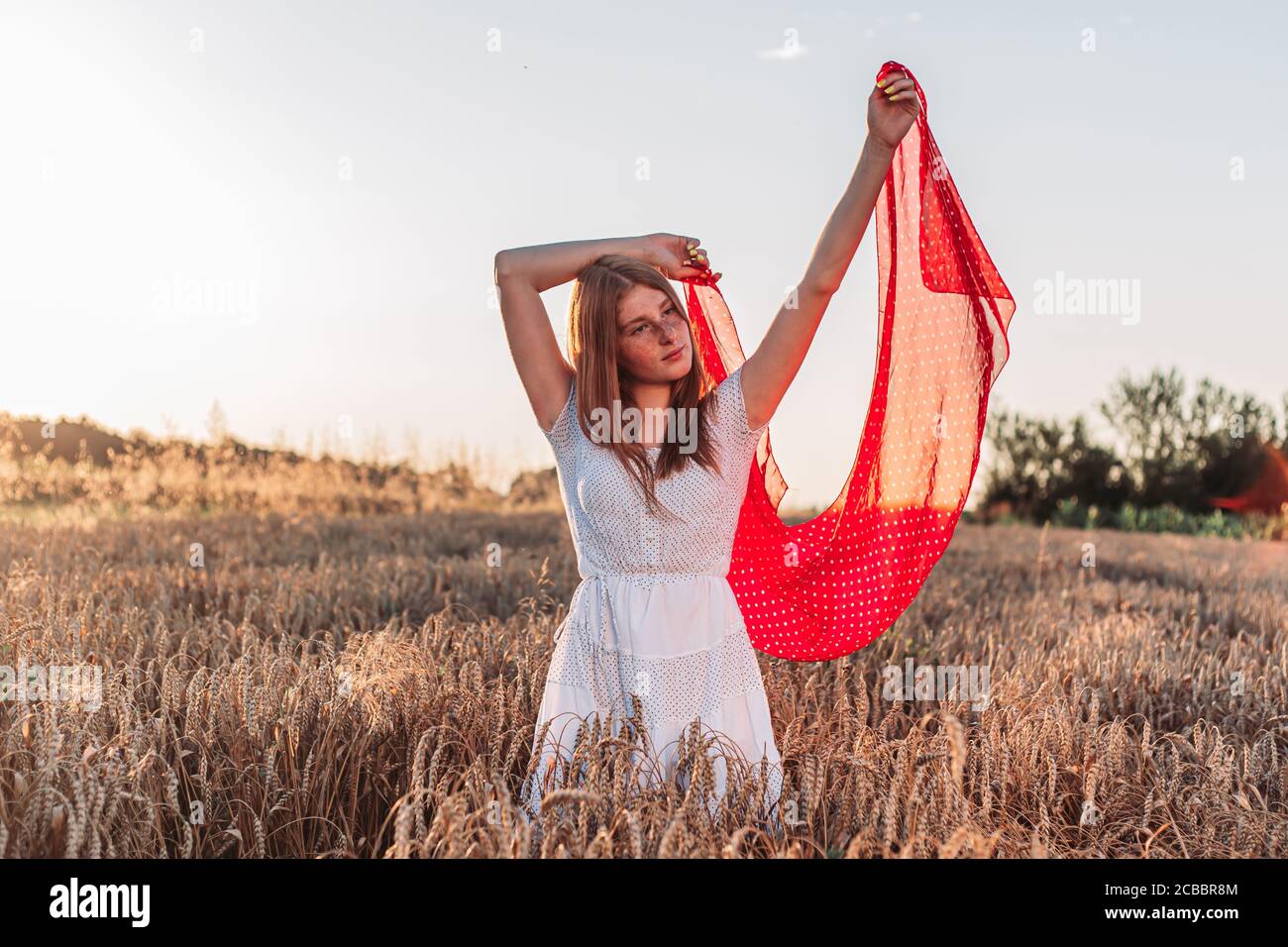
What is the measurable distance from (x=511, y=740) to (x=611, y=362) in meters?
1.35

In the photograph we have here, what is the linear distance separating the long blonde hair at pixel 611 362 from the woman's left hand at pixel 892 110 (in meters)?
0.77

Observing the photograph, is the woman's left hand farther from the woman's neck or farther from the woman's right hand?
the woman's neck

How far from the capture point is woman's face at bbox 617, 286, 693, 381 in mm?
3180

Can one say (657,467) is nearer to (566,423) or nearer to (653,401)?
(653,401)

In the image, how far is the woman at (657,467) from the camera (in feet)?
10.2

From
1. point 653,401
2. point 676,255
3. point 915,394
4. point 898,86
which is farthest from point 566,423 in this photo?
point 898,86

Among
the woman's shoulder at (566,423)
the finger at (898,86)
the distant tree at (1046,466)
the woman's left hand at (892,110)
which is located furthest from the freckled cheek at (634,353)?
the distant tree at (1046,466)

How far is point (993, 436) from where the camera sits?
3048cm

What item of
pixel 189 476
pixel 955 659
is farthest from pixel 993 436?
pixel 955 659

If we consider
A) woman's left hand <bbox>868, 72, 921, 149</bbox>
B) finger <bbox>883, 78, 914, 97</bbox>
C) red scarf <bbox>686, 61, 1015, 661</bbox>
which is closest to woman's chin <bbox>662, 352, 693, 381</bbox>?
red scarf <bbox>686, 61, 1015, 661</bbox>

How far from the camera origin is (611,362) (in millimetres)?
3170

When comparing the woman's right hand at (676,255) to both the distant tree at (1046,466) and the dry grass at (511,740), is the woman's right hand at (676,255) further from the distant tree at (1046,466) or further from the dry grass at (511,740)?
the distant tree at (1046,466)
